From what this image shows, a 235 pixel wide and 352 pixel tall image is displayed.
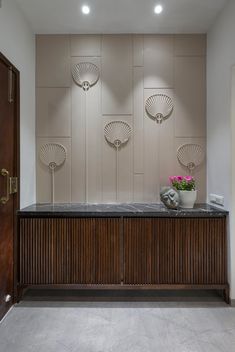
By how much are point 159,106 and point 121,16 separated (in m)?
1.05

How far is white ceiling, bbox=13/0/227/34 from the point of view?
262 cm

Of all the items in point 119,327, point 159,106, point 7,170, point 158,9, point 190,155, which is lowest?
point 119,327

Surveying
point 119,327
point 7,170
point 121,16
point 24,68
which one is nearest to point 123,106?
point 121,16

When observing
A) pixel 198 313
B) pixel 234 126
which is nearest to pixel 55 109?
pixel 234 126

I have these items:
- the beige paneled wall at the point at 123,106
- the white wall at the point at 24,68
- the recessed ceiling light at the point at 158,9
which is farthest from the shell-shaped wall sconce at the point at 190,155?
the white wall at the point at 24,68

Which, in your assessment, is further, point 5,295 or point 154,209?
point 154,209

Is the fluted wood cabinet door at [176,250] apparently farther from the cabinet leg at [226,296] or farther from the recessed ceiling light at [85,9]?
the recessed ceiling light at [85,9]

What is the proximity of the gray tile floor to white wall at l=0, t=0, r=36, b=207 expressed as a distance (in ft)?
3.75

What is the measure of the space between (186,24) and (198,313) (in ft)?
10.1

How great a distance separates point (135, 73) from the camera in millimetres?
3146

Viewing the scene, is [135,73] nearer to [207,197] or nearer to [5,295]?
[207,197]

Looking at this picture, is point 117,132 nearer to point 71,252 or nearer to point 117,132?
point 117,132

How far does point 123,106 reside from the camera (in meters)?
3.15

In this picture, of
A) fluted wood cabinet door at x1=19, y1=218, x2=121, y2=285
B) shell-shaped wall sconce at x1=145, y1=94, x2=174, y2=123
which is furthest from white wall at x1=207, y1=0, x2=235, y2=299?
fluted wood cabinet door at x1=19, y1=218, x2=121, y2=285
